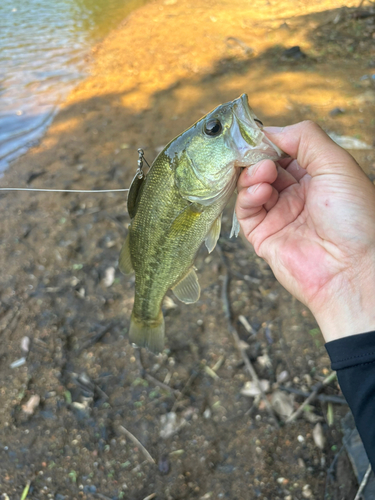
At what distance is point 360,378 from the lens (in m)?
1.42

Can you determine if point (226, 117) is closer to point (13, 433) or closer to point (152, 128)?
point (13, 433)

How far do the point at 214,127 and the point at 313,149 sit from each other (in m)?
0.53

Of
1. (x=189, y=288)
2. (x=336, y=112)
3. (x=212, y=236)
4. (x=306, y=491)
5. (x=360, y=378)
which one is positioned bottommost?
(x=306, y=491)

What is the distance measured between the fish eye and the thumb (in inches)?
13.0

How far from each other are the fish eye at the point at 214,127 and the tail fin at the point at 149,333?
4.21 feet

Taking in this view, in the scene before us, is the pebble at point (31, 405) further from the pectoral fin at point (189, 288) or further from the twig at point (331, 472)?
the twig at point (331, 472)

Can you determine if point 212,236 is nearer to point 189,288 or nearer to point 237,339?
point 189,288

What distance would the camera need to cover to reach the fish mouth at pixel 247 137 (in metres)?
1.67

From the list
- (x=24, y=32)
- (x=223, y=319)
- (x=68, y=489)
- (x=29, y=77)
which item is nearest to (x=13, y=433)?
(x=68, y=489)

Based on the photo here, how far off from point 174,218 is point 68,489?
209 cm

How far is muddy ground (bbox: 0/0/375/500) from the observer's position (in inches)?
101

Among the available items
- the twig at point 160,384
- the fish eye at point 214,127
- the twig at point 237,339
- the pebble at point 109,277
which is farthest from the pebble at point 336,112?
the twig at point 160,384

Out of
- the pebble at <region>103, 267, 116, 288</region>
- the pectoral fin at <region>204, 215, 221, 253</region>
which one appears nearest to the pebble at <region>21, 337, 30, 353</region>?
the pebble at <region>103, 267, 116, 288</region>

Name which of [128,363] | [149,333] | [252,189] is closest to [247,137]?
[252,189]
